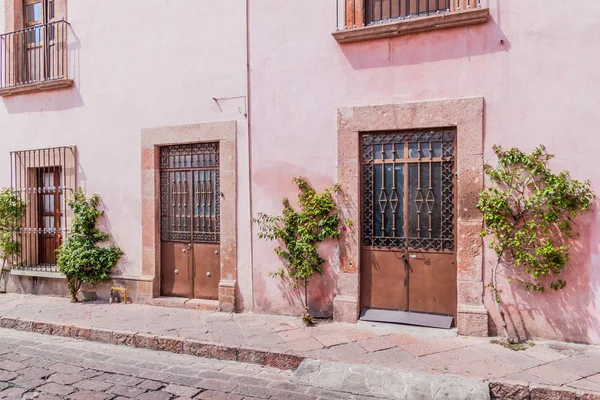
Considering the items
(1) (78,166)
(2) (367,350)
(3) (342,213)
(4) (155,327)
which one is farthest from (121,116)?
(2) (367,350)

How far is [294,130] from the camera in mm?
6207

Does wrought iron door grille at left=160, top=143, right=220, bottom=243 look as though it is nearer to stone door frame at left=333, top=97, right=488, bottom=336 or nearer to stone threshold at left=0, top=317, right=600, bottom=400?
stone threshold at left=0, top=317, right=600, bottom=400

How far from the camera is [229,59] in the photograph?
6578 millimetres

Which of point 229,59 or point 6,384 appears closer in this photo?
point 6,384

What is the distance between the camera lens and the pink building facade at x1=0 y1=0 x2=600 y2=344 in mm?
5156

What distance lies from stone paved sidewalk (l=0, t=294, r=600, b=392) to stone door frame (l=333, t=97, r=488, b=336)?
323 millimetres

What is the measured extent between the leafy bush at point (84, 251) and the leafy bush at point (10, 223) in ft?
4.43

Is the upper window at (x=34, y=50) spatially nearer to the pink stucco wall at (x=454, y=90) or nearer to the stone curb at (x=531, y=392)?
the pink stucco wall at (x=454, y=90)

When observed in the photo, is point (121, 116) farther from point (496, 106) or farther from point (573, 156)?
point (573, 156)

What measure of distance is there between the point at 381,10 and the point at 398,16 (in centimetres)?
26

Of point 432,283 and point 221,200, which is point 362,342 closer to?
point 432,283

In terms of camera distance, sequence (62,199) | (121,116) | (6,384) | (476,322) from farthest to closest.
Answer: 1. (62,199)
2. (121,116)
3. (476,322)
4. (6,384)

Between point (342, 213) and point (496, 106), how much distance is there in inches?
90.4

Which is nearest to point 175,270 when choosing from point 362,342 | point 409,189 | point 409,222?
point 362,342
